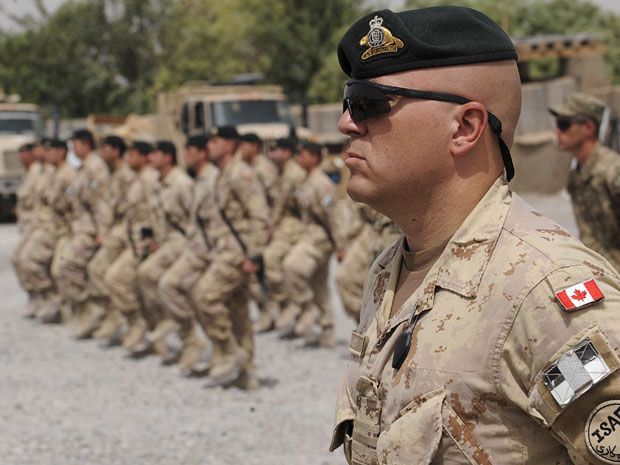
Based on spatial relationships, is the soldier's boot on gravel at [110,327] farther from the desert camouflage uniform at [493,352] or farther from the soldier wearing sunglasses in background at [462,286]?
the desert camouflage uniform at [493,352]

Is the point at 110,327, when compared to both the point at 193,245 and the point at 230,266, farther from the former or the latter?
the point at 230,266

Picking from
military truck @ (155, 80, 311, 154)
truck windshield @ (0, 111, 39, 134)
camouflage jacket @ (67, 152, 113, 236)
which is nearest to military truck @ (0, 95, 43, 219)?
truck windshield @ (0, 111, 39, 134)

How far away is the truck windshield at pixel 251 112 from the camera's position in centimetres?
1972

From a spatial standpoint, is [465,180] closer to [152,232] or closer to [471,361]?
[471,361]

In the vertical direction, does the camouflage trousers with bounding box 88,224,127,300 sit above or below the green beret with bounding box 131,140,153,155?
below

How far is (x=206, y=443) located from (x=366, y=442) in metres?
4.61

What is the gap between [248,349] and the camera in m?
8.31

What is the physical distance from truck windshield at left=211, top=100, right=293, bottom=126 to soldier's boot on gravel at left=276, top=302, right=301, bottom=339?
9.33 meters

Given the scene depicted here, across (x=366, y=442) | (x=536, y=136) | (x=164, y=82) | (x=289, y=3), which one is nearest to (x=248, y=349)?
(x=366, y=442)

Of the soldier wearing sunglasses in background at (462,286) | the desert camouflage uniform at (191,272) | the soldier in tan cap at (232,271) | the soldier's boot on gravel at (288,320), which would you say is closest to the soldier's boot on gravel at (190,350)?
the desert camouflage uniform at (191,272)

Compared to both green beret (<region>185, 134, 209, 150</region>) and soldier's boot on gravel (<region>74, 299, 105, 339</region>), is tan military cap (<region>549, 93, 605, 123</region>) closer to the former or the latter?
green beret (<region>185, 134, 209, 150</region>)

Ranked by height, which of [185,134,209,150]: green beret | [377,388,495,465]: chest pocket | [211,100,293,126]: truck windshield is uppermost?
[377,388,495,465]: chest pocket

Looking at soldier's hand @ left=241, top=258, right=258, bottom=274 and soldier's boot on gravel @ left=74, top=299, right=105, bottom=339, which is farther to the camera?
soldier's boot on gravel @ left=74, top=299, right=105, bottom=339

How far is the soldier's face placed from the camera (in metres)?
2.04
